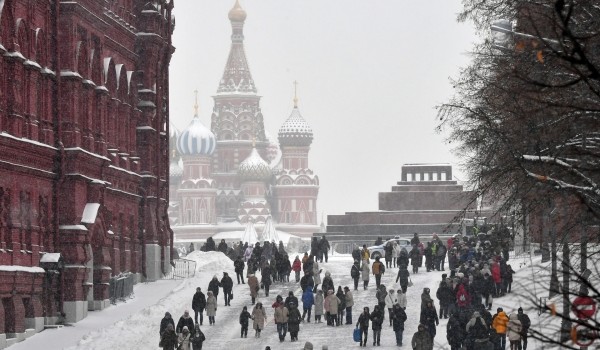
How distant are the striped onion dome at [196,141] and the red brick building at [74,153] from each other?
103m

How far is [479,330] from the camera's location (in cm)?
3309

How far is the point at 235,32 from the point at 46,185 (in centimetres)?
12798

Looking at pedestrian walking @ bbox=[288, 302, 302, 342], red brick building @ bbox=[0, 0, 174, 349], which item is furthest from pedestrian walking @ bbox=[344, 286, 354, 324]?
red brick building @ bbox=[0, 0, 174, 349]

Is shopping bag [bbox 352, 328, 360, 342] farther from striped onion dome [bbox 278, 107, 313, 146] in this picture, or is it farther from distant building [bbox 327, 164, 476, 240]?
Result: striped onion dome [bbox 278, 107, 313, 146]

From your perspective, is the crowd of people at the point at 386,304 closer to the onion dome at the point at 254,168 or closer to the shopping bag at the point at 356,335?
the shopping bag at the point at 356,335

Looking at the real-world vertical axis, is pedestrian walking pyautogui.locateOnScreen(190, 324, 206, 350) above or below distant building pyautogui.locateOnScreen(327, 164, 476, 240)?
below

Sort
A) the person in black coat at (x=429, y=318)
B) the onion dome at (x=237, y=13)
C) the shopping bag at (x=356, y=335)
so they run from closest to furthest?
the person in black coat at (x=429, y=318) < the shopping bag at (x=356, y=335) < the onion dome at (x=237, y=13)

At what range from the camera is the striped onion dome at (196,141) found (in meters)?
160

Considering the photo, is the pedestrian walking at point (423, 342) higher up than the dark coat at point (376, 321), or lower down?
lower down

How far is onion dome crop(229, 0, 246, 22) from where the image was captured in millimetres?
169750

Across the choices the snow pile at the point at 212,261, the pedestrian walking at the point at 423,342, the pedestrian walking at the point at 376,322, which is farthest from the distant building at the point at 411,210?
the pedestrian walking at the point at 423,342

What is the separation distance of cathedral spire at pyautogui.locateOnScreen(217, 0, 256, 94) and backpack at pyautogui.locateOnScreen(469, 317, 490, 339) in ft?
428

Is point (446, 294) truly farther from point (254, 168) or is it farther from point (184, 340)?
point (254, 168)

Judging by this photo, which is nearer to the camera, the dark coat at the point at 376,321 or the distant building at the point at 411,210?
the dark coat at the point at 376,321
